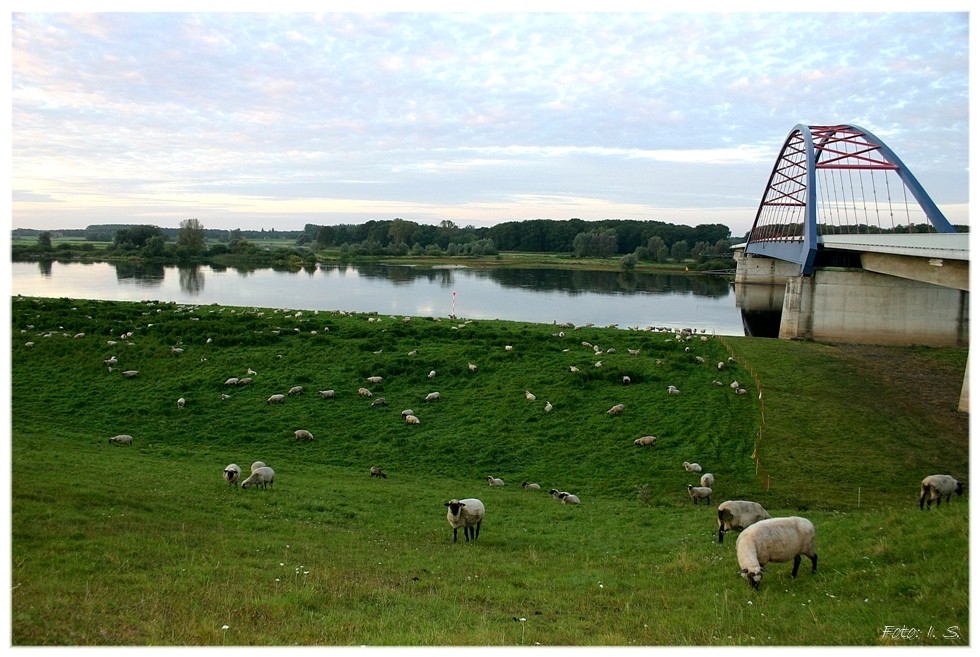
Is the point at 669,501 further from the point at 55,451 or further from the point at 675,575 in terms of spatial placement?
the point at 55,451

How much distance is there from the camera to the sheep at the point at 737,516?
30.8 ft

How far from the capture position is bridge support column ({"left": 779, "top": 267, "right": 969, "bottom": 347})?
36.0 m

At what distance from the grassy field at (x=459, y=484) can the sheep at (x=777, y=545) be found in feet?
0.87

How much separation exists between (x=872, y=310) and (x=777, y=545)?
35872 mm

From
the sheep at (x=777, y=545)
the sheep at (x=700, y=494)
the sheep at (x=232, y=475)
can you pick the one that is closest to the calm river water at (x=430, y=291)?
the sheep at (x=700, y=494)

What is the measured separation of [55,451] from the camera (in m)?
13.7

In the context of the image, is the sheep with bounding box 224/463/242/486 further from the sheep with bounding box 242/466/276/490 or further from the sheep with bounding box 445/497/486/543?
the sheep with bounding box 445/497/486/543

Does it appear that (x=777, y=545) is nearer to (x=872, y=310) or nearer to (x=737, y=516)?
(x=737, y=516)

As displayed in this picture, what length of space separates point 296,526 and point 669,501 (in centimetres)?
702

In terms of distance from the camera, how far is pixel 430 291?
65938 millimetres

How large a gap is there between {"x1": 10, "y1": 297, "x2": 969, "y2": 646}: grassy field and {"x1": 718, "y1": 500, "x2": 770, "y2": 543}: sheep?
0.61 m

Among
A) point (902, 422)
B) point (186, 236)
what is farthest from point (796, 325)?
point (186, 236)

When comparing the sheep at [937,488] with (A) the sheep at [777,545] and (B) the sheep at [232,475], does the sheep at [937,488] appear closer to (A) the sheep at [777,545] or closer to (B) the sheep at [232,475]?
(A) the sheep at [777,545]

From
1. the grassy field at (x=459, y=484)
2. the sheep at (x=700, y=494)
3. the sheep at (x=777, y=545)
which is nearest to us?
the grassy field at (x=459, y=484)
